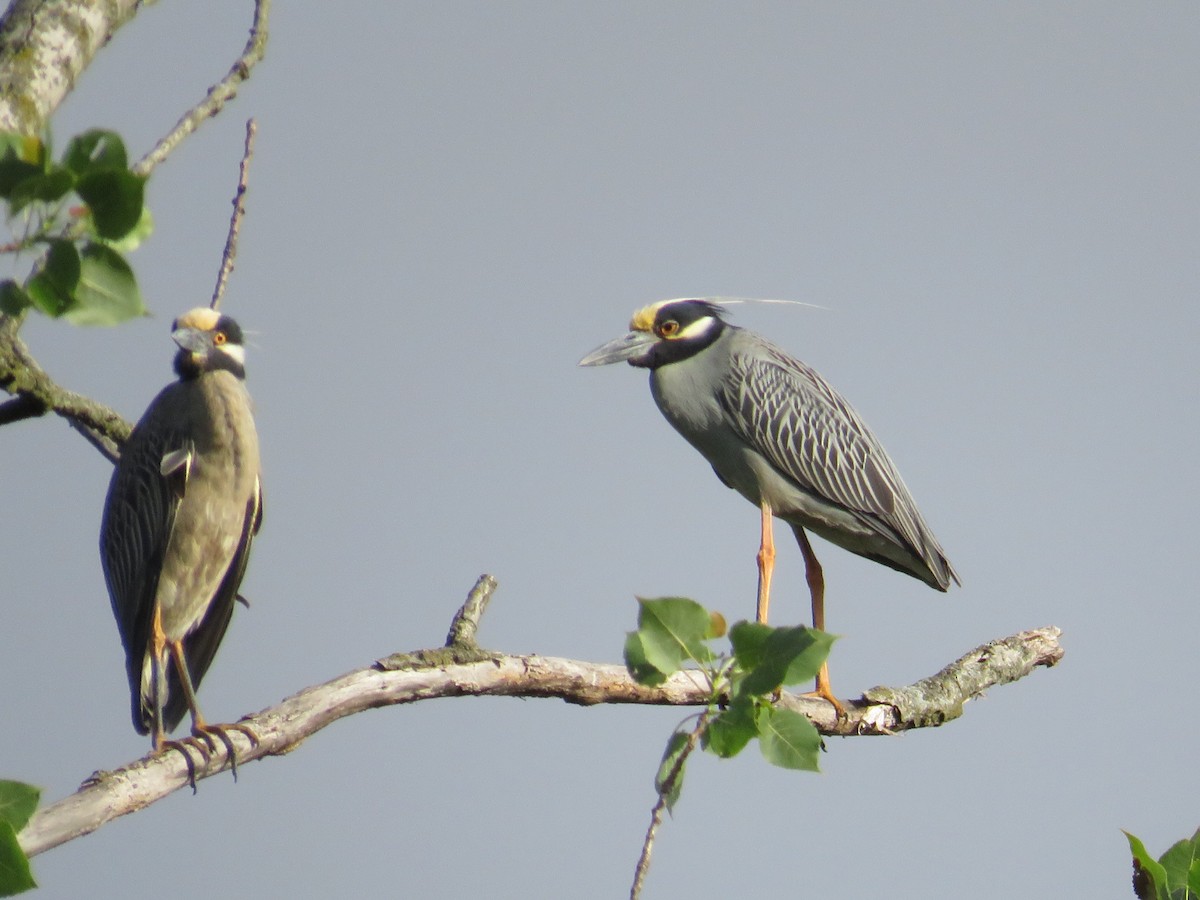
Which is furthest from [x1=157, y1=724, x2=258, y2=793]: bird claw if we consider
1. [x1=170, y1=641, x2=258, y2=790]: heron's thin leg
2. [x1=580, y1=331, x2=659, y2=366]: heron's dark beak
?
[x1=580, y1=331, x2=659, y2=366]: heron's dark beak

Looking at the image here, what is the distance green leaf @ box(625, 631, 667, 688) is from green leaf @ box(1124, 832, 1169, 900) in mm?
900

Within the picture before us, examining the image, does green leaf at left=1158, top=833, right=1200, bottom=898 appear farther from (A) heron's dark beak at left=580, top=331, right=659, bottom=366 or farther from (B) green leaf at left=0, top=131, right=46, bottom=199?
(A) heron's dark beak at left=580, top=331, right=659, bottom=366

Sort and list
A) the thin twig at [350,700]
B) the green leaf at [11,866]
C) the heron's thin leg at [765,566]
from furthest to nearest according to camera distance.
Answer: the heron's thin leg at [765,566] < the thin twig at [350,700] < the green leaf at [11,866]

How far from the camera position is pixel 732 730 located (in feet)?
7.97

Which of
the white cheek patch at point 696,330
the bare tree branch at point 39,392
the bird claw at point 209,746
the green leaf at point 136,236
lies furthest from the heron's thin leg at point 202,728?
the white cheek patch at point 696,330

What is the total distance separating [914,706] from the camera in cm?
501

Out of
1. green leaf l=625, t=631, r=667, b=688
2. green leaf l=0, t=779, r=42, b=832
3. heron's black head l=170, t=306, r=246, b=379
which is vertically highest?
heron's black head l=170, t=306, r=246, b=379

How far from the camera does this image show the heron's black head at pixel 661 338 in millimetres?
6465

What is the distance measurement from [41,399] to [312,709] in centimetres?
127

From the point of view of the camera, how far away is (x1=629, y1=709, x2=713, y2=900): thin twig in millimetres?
2227

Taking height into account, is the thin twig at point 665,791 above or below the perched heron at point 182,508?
below

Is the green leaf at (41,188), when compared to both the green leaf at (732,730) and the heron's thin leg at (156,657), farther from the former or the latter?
the heron's thin leg at (156,657)

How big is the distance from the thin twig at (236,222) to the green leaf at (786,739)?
1845 millimetres

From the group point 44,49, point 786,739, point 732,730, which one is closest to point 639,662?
point 732,730
